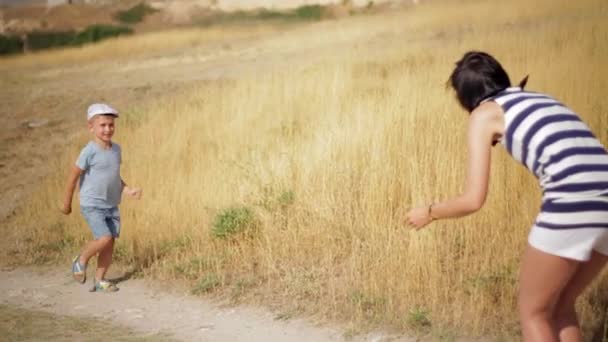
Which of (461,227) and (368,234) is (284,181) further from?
(461,227)

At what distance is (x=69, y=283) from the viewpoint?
258 inches

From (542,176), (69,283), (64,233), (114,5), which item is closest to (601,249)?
(542,176)

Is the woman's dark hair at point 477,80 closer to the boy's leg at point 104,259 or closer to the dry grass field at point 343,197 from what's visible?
the dry grass field at point 343,197

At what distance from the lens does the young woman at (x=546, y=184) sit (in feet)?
9.66

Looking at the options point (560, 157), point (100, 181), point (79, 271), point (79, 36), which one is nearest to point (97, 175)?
point (100, 181)

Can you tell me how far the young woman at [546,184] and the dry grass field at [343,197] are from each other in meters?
1.59

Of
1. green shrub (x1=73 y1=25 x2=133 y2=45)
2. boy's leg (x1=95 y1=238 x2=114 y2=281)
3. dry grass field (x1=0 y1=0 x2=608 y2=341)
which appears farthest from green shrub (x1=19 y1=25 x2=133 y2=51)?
boy's leg (x1=95 y1=238 x2=114 y2=281)

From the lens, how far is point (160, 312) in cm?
560

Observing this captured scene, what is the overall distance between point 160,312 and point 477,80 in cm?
337

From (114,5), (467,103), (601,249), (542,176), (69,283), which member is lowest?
(69,283)

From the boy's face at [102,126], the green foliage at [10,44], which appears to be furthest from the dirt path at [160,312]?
the green foliage at [10,44]

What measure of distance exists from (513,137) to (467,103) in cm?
34

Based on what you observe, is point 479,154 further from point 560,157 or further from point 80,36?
point 80,36

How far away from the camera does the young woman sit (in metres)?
2.94
